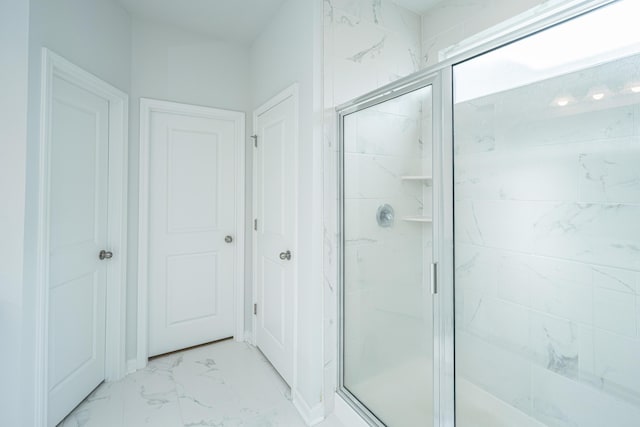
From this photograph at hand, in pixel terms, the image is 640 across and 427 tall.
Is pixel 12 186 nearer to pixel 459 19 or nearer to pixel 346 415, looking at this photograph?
pixel 346 415

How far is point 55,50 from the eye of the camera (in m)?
1.61

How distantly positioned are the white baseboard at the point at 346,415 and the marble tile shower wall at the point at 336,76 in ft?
0.17

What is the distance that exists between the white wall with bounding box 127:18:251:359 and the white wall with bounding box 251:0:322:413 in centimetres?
83

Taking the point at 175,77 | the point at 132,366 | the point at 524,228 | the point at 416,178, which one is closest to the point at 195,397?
the point at 132,366

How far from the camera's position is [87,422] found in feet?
5.82

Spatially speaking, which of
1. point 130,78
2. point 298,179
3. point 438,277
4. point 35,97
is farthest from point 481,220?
point 130,78

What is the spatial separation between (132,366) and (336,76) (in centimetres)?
247

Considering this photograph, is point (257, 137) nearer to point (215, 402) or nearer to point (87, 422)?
point (215, 402)

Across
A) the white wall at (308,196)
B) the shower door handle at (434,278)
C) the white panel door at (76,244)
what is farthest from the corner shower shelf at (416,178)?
the white panel door at (76,244)

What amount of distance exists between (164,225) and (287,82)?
58.0 inches

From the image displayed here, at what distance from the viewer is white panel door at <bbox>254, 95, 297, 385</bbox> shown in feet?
6.80

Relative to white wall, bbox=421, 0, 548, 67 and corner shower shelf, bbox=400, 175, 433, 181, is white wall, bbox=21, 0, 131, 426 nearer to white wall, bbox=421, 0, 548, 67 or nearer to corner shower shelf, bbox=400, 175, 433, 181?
corner shower shelf, bbox=400, 175, 433, 181

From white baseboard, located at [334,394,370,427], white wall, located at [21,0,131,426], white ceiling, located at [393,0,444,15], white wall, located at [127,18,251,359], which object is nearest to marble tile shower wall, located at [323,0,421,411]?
white baseboard, located at [334,394,370,427]

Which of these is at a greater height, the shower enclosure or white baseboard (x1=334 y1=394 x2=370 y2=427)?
the shower enclosure
